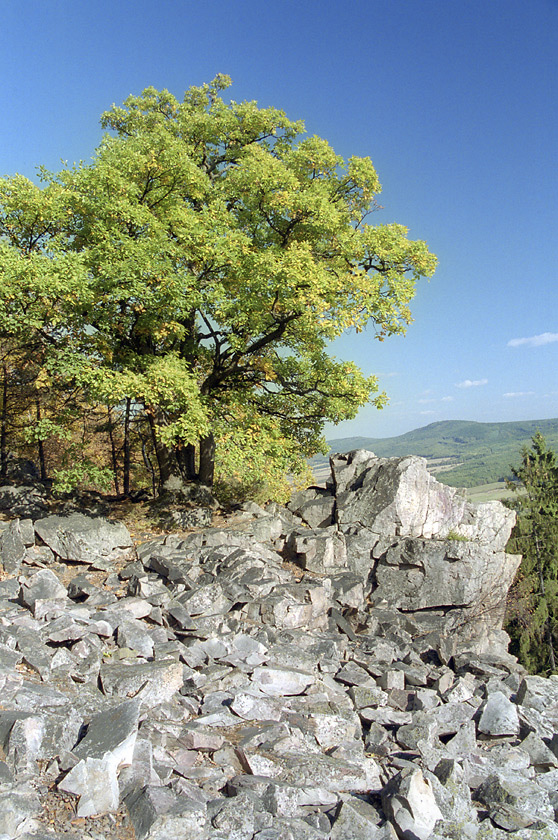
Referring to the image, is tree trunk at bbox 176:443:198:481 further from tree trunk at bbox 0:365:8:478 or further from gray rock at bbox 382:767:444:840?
gray rock at bbox 382:767:444:840

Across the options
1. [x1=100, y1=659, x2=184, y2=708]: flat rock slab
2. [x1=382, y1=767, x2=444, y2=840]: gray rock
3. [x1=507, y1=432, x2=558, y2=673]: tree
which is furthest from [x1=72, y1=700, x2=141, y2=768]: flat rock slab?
[x1=507, y1=432, x2=558, y2=673]: tree

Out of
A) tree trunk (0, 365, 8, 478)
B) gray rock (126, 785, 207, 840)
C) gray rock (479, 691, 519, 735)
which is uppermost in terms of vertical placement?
tree trunk (0, 365, 8, 478)

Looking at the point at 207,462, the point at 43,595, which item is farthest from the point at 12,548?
the point at 207,462

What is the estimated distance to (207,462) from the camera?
2050 cm

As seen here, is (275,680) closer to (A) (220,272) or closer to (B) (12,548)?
(B) (12,548)

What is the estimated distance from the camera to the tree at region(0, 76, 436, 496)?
50.2ft

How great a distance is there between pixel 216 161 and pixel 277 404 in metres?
9.74

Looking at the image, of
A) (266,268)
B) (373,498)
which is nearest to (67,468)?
(266,268)

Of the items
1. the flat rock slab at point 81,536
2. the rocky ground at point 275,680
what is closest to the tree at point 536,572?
the rocky ground at point 275,680

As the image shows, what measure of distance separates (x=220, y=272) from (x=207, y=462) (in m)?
6.84

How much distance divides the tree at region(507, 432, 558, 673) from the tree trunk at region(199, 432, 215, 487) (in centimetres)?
2562

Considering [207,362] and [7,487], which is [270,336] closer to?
[207,362]

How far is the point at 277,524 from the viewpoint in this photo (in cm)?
1750

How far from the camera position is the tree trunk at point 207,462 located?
20.3m
